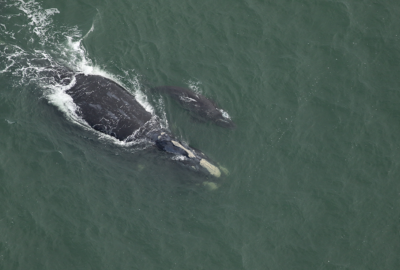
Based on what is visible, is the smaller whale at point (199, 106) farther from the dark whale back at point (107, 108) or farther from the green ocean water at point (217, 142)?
the dark whale back at point (107, 108)

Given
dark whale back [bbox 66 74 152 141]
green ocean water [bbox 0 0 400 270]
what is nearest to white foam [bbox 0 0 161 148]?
green ocean water [bbox 0 0 400 270]

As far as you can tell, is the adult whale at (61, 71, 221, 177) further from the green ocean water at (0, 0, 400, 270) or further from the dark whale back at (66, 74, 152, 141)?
the green ocean water at (0, 0, 400, 270)

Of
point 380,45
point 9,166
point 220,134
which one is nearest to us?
point 9,166

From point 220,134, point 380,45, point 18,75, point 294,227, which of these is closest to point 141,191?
point 220,134

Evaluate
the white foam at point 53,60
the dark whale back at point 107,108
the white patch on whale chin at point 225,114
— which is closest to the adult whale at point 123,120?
the dark whale back at point 107,108

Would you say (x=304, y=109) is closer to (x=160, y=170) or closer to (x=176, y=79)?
(x=176, y=79)

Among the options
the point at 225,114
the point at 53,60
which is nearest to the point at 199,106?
the point at 225,114
